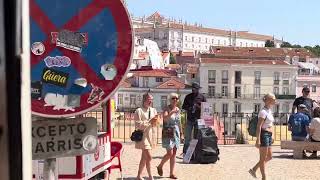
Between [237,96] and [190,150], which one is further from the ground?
[190,150]

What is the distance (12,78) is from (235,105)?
95865mm

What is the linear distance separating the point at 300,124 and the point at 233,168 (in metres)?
2.35

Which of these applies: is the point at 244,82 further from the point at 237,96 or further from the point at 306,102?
the point at 306,102

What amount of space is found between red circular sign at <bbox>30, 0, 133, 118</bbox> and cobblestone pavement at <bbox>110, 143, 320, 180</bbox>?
23.4ft

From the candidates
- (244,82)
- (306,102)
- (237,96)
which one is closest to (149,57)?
(244,82)

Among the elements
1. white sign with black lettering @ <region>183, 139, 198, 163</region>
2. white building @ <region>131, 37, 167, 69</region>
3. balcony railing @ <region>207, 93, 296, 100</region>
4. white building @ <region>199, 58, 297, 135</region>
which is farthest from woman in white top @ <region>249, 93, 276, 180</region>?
white building @ <region>131, 37, 167, 69</region>

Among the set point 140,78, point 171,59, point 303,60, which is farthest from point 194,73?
point 171,59

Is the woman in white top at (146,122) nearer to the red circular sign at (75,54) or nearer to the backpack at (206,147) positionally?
the backpack at (206,147)

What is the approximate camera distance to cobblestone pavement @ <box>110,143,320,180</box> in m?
10.6

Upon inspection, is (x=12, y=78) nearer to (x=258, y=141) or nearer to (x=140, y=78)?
(x=258, y=141)

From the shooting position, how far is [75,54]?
3.08 metres

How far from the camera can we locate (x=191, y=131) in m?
12.3

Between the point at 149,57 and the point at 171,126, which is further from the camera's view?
the point at 149,57

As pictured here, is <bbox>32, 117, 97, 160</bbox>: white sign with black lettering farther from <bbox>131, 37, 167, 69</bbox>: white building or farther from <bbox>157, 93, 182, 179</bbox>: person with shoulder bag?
<bbox>131, 37, 167, 69</bbox>: white building
